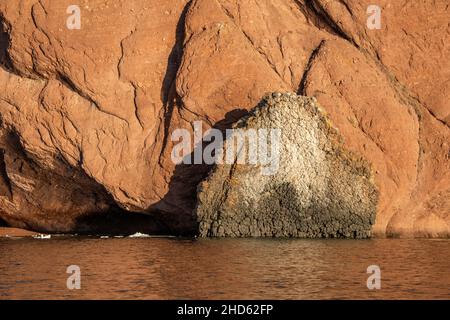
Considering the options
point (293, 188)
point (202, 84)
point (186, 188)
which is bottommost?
point (293, 188)

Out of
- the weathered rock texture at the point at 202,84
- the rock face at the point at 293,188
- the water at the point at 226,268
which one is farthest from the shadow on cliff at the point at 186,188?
the water at the point at 226,268

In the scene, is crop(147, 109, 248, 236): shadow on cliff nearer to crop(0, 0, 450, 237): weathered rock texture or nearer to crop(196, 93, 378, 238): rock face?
crop(0, 0, 450, 237): weathered rock texture

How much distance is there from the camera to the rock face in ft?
103

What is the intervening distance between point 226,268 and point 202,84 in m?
10.9

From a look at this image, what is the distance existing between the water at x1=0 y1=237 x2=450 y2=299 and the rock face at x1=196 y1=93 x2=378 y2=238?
1.19 metres

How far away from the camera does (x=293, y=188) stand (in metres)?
31.5

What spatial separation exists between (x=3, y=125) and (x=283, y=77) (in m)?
10.6

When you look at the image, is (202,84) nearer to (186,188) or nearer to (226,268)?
(186,188)

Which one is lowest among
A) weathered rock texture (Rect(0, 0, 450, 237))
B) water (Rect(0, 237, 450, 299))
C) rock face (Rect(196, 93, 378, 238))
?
water (Rect(0, 237, 450, 299))

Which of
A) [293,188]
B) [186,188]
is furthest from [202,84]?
[293,188]

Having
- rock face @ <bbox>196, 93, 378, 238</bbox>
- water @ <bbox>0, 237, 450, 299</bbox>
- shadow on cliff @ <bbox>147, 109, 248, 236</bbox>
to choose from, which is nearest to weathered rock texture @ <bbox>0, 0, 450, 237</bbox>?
shadow on cliff @ <bbox>147, 109, 248, 236</bbox>

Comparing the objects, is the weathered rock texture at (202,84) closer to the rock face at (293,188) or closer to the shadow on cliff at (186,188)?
the shadow on cliff at (186,188)

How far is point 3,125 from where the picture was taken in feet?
115
